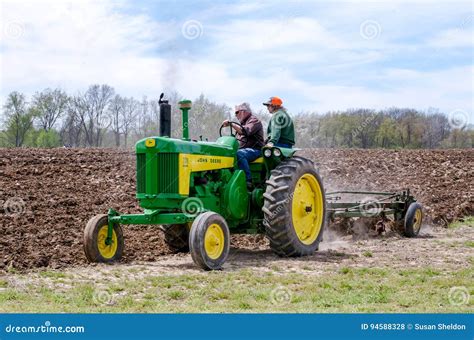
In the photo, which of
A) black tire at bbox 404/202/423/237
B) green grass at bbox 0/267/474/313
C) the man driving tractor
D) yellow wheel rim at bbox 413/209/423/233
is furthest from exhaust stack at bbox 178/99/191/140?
yellow wheel rim at bbox 413/209/423/233

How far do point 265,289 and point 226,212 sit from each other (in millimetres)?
2473

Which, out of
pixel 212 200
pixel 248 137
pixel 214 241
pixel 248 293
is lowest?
pixel 248 293

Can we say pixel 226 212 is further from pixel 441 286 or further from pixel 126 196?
pixel 126 196

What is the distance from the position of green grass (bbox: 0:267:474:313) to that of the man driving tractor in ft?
6.96

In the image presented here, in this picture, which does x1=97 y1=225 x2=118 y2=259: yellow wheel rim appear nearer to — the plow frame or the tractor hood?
the tractor hood

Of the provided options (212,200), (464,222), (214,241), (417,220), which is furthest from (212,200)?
(464,222)

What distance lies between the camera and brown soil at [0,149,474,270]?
973cm

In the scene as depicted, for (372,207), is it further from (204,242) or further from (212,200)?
(204,242)

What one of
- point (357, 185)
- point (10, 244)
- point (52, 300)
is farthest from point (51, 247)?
point (357, 185)

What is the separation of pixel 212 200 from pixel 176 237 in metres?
1.16

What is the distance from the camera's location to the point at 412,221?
12281 millimetres

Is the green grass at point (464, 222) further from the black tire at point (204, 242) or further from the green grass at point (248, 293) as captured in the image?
the black tire at point (204, 242)

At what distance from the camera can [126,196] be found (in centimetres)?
1438

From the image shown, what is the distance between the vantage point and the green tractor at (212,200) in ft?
27.7
